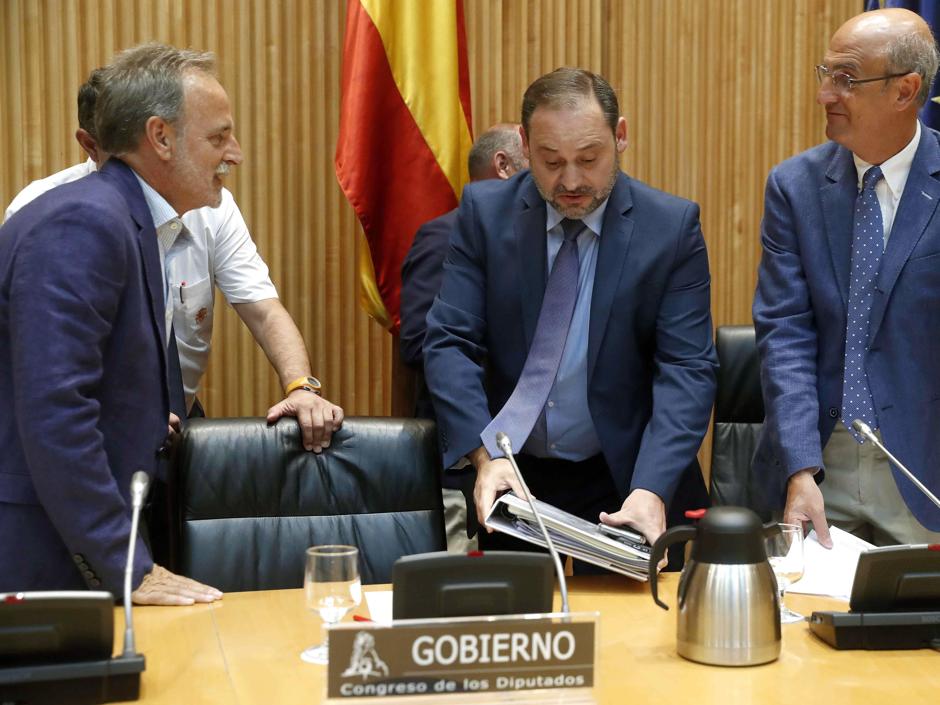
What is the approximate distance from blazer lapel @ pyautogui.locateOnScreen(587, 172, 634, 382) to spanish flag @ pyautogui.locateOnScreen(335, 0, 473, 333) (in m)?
1.50

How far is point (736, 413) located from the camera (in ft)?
10.2

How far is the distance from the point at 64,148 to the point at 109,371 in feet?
6.08

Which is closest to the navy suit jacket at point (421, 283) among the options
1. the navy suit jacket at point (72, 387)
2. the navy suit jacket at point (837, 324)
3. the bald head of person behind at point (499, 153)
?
the bald head of person behind at point (499, 153)

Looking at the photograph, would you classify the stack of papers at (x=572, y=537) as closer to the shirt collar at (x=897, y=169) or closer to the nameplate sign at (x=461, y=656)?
the nameplate sign at (x=461, y=656)

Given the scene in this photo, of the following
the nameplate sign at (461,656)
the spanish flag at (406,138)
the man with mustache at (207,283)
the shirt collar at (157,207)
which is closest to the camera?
the nameplate sign at (461,656)

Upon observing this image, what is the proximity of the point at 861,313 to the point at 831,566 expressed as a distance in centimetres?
59

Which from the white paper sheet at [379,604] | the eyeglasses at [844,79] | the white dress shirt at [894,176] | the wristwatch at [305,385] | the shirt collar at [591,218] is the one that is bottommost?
the white paper sheet at [379,604]

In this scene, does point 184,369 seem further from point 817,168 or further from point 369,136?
point 817,168

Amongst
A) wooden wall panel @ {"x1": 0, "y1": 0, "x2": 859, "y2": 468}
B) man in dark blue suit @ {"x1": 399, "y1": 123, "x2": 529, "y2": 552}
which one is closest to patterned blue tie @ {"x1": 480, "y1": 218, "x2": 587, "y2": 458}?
man in dark blue suit @ {"x1": 399, "y1": 123, "x2": 529, "y2": 552}

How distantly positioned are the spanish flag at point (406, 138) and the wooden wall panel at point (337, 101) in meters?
0.17

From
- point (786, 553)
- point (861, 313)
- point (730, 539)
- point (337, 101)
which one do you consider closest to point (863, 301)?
point (861, 313)

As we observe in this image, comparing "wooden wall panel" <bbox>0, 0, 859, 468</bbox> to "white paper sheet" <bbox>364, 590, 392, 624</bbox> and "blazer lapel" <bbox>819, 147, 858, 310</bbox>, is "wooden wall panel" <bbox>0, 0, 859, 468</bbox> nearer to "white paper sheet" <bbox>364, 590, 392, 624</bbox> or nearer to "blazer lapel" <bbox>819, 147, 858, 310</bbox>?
"blazer lapel" <bbox>819, 147, 858, 310</bbox>

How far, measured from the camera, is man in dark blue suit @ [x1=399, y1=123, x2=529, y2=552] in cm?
359

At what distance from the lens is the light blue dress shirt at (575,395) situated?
2.52 m
